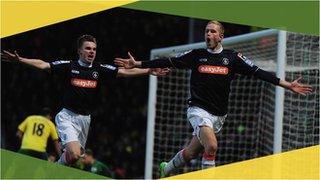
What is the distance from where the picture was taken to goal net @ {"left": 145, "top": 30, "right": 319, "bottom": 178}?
12703 millimetres

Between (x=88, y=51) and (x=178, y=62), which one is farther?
(x=88, y=51)

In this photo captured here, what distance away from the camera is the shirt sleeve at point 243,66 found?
1028 centimetres

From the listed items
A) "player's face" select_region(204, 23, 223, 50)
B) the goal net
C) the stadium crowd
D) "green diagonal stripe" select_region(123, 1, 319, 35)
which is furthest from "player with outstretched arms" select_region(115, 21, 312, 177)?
the stadium crowd

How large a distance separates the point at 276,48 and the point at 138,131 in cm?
763

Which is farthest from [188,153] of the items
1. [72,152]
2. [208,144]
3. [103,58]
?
[103,58]

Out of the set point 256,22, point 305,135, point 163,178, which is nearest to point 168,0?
point 256,22

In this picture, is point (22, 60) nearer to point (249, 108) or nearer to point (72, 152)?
point (72, 152)

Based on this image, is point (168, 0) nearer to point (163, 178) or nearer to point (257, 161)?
point (257, 161)

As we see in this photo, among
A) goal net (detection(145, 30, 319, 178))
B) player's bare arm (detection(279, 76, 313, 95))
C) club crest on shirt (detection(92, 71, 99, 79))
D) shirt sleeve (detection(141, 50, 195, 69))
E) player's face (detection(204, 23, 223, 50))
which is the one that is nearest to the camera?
player's face (detection(204, 23, 223, 50))

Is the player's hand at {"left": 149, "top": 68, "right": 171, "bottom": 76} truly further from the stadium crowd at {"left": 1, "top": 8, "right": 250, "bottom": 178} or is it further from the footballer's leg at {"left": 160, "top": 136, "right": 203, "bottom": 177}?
the stadium crowd at {"left": 1, "top": 8, "right": 250, "bottom": 178}

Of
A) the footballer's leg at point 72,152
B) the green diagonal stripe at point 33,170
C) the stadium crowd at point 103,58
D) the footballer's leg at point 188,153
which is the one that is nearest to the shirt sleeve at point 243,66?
the footballer's leg at point 188,153

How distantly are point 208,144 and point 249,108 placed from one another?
5.21 metres

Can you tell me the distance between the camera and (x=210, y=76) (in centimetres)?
1023

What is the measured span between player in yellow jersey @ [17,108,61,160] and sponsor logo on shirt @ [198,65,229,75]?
4604 millimetres
